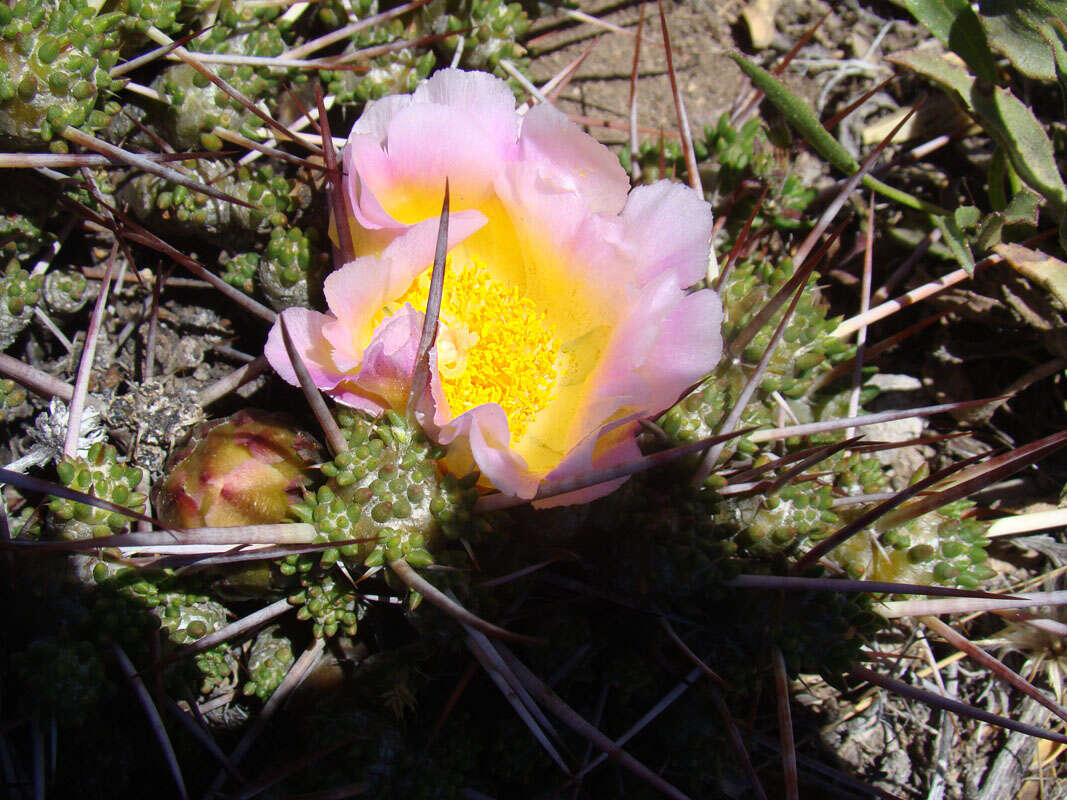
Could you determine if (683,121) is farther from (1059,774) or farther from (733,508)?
(1059,774)

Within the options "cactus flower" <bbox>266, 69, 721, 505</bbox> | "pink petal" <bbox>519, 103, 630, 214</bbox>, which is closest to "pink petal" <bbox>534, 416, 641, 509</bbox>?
"cactus flower" <bbox>266, 69, 721, 505</bbox>

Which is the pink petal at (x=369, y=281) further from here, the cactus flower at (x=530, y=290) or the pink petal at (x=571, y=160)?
the pink petal at (x=571, y=160)

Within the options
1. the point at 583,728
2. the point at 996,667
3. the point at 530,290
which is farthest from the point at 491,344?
the point at 996,667

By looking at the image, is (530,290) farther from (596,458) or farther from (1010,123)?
(1010,123)

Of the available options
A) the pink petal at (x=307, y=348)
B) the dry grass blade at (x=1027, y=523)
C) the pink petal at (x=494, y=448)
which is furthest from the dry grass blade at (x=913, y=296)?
the pink petal at (x=307, y=348)

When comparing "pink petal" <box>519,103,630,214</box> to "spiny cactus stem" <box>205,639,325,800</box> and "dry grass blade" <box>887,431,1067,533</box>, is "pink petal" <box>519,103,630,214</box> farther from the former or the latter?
"spiny cactus stem" <box>205,639,325,800</box>

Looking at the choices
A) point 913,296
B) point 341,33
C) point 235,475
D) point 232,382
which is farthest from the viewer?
point 913,296

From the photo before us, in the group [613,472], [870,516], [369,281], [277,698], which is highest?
[369,281]
